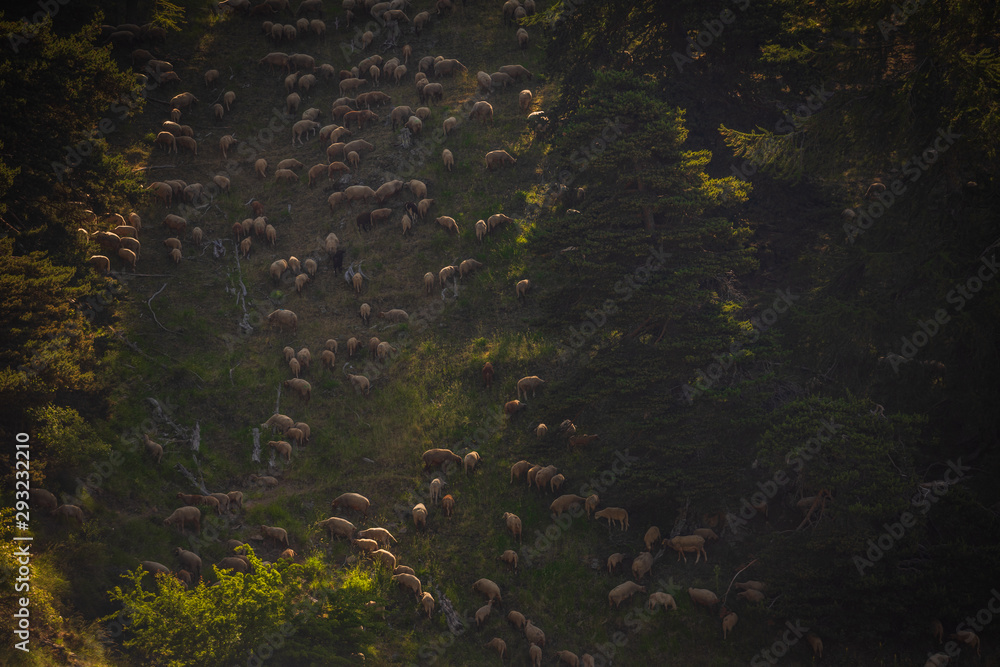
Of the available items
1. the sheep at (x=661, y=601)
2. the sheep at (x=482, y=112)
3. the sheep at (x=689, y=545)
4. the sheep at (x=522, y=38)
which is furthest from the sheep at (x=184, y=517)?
the sheep at (x=522, y=38)

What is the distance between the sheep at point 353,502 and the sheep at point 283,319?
6892 mm

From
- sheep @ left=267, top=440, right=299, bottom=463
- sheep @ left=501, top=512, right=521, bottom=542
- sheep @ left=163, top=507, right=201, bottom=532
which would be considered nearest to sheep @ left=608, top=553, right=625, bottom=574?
sheep @ left=501, top=512, right=521, bottom=542

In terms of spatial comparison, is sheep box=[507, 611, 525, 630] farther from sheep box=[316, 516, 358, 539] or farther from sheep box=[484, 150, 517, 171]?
sheep box=[484, 150, 517, 171]

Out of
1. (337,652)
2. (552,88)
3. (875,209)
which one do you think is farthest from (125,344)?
(875,209)

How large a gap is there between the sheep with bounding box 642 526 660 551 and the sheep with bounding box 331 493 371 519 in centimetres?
722

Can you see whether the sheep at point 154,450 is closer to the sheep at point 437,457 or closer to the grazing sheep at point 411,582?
the sheep at point 437,457

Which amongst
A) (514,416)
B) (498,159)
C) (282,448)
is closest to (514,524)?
(514,416)

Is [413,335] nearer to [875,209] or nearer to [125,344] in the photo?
[125,344]

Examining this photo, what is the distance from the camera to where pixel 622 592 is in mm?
14320

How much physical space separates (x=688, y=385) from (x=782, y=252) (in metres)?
6.87

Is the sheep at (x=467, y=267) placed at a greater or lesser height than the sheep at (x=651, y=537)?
greater

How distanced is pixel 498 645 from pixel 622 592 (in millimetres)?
3085

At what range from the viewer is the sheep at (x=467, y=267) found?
22.1 m

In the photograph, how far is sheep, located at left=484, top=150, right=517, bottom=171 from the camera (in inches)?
987
